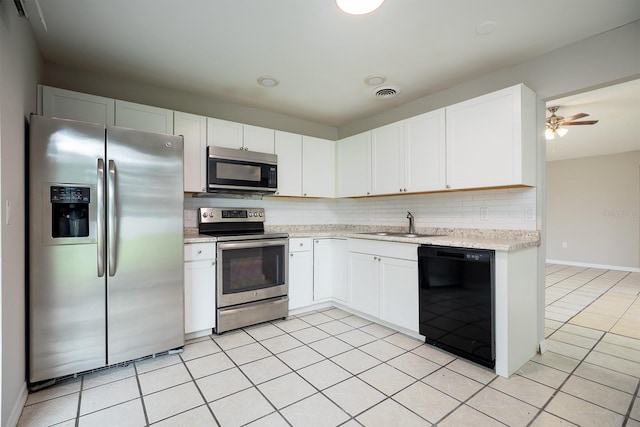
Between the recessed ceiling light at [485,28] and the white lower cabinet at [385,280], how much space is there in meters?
1.68

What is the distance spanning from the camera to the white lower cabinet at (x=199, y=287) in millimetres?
2684

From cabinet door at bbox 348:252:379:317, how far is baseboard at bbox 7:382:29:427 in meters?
2.61

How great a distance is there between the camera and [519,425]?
1.61 meters

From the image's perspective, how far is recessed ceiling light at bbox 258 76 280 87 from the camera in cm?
289

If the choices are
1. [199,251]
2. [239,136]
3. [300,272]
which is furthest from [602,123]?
[199,251]

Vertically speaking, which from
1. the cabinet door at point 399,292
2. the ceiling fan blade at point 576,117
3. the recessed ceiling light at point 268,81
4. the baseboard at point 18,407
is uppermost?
the recessed ceiling light at point 268,81

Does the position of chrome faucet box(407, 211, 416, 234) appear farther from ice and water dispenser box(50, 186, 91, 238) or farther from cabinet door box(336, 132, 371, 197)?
ice and water dispenser box(50, 186, 91, 238)

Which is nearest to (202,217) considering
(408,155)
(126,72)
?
(126,72)

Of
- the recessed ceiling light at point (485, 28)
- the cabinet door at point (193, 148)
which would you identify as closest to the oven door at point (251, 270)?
the cabinet door at point (193, 148)

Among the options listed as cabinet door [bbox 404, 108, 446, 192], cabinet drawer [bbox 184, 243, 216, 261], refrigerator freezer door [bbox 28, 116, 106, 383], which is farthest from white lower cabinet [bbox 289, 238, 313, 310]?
refrigerator freezer door [bbox 28, 116, 106, 383]

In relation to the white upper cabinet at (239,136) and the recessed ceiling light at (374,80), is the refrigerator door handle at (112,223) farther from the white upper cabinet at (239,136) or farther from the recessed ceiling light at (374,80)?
the recessed ceiling light at (374,80)

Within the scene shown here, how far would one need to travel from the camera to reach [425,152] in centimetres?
298

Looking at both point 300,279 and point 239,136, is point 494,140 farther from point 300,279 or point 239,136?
point 239,136

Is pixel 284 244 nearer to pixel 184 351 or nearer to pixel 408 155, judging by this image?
pixel 184 351
